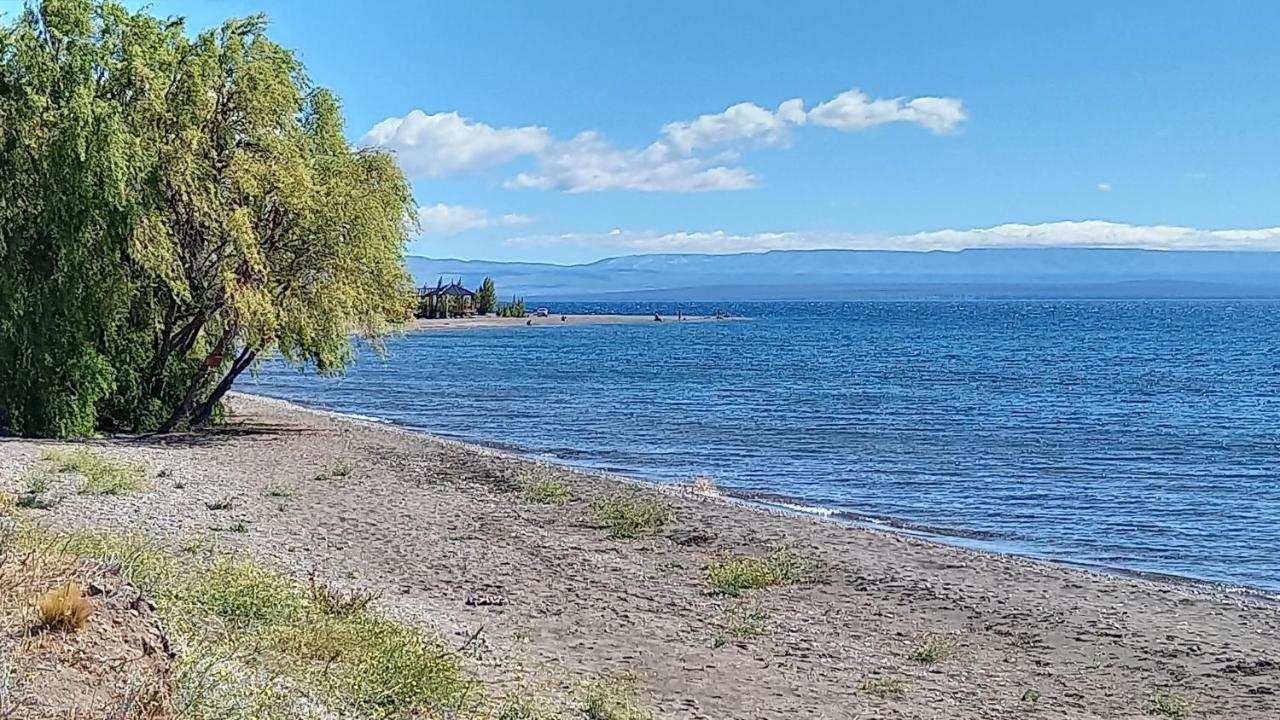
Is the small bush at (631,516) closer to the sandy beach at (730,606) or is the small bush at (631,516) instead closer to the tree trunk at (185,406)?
the sandy beach at (730,606)

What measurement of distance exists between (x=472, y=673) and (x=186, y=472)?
11755 mm

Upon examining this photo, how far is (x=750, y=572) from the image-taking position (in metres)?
14.5

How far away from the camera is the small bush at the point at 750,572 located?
46.4 ft

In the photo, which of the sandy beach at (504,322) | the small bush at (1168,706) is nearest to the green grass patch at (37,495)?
the small bush at (1168,706)

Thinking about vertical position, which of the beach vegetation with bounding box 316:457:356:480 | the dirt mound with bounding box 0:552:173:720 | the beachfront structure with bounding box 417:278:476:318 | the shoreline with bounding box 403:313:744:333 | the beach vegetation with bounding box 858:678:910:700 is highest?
the beachfront structure with bounding box 417:278:476:318

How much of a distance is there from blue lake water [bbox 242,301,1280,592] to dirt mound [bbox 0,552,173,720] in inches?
557

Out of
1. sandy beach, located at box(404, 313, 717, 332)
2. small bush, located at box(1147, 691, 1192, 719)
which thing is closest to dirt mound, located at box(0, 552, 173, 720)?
small bush, located at box(1147, 691, 1192, 719)

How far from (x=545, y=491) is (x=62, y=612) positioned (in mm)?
14066

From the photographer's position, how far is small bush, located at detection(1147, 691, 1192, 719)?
10195mm

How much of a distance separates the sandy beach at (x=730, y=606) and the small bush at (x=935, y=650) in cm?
5

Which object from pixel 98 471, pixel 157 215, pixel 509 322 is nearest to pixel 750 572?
pixel 98 471

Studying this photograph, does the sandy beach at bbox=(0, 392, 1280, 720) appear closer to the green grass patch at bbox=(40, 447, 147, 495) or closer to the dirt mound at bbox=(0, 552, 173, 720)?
the green grass patch at bbox=(40, 447, 147, 495)

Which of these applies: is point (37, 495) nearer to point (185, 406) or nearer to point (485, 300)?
point (185, 406)

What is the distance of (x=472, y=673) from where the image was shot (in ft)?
31.2
